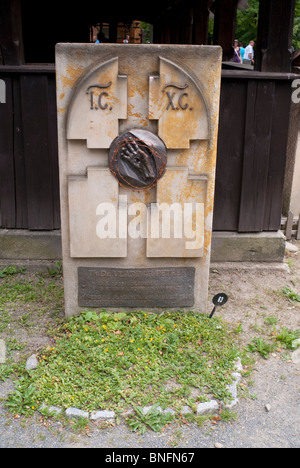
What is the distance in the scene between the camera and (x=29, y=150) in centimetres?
502

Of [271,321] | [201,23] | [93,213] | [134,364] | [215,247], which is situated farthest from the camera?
[201,23]

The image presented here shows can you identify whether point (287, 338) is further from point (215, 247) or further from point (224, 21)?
point (224, 21)

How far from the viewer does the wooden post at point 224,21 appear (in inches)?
286

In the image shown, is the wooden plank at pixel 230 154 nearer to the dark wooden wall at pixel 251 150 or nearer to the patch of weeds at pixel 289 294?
the dark wooden wall at pixel 251 150

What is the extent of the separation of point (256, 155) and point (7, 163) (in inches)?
104

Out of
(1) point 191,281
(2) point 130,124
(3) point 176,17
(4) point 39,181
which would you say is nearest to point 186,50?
(2) point 130,124

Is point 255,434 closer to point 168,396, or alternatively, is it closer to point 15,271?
point 168,396

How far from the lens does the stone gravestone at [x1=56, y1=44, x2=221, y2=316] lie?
3.50m

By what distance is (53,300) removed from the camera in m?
4.53

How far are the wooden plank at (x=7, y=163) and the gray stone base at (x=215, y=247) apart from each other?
0.59 ft

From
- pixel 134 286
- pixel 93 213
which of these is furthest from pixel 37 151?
pixel 134 286

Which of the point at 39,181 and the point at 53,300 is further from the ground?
the point at 39,181

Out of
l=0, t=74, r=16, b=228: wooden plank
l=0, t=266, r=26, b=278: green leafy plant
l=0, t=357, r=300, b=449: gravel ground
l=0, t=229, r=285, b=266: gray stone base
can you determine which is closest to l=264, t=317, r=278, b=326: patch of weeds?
l=0, t=357, r=300, b=449: gravel ground

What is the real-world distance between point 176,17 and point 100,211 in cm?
1041
